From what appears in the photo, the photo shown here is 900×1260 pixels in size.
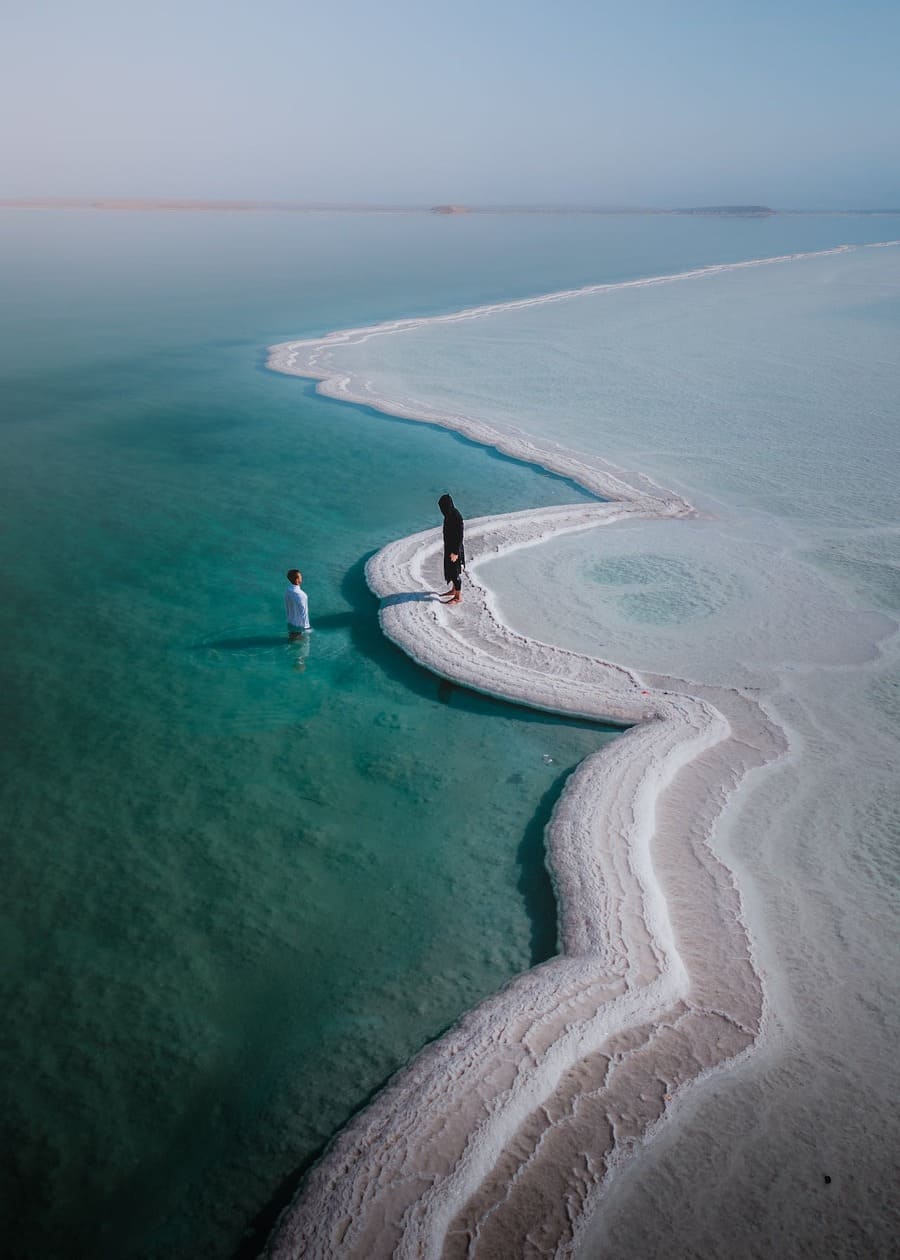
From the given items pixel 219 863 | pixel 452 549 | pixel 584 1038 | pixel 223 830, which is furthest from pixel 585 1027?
pixel 452 549

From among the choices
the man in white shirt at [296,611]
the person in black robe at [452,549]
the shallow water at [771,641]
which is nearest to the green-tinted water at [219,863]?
the man in white shirt at [296,611]

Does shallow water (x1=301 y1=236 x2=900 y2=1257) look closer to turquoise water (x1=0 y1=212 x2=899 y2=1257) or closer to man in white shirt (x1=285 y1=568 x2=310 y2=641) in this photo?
turquoise water (x1=0 y1=212 x2=899 y2=1257)

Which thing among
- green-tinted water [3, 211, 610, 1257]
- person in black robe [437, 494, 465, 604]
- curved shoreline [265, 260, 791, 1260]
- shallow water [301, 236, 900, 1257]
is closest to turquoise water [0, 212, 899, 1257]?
green-tinted water [3, 211, 610, 1257]

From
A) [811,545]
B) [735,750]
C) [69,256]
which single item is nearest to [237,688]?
[735,750]

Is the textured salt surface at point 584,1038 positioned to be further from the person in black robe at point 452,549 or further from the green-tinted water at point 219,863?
the person in black robe at point 452,549

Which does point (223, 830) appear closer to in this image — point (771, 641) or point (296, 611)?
point (296, 611)

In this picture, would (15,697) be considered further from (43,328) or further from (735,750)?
(43,328)
